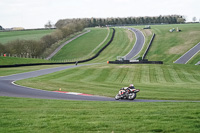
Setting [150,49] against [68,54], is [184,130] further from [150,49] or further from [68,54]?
[68,54]

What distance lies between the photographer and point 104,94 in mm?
24906

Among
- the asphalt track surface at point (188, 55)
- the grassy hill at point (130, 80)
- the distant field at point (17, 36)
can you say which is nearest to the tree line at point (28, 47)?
the distant field at point (17, 36)

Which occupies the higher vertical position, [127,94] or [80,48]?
[80,48]

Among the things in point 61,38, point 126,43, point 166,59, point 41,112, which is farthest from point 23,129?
point 61,38

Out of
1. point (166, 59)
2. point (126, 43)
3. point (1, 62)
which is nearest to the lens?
point (1, 62)

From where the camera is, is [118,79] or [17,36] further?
[17,36]

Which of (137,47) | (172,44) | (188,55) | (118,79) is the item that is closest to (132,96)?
(118,79)

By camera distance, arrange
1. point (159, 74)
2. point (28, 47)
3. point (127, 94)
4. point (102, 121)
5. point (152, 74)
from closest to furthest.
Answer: point (102, 121) → point (127, 94) → point (152, 74) → point (159, 74) → point (28, 47)

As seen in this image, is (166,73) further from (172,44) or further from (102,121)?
(172,44)

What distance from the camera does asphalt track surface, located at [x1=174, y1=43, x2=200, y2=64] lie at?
3145 inches

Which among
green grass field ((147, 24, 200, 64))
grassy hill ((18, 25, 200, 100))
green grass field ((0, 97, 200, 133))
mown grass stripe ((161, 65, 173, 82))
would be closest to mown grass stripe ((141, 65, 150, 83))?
grassy hill ((18, 25, 200, 100))

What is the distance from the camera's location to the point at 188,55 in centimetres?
8619

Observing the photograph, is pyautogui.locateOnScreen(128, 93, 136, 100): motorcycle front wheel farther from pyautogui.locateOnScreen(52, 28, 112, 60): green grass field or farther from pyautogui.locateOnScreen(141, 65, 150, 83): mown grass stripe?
pyautogui.locateOnScreen(52, 28, 112, 60): green grass field

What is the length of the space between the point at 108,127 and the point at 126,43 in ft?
363
